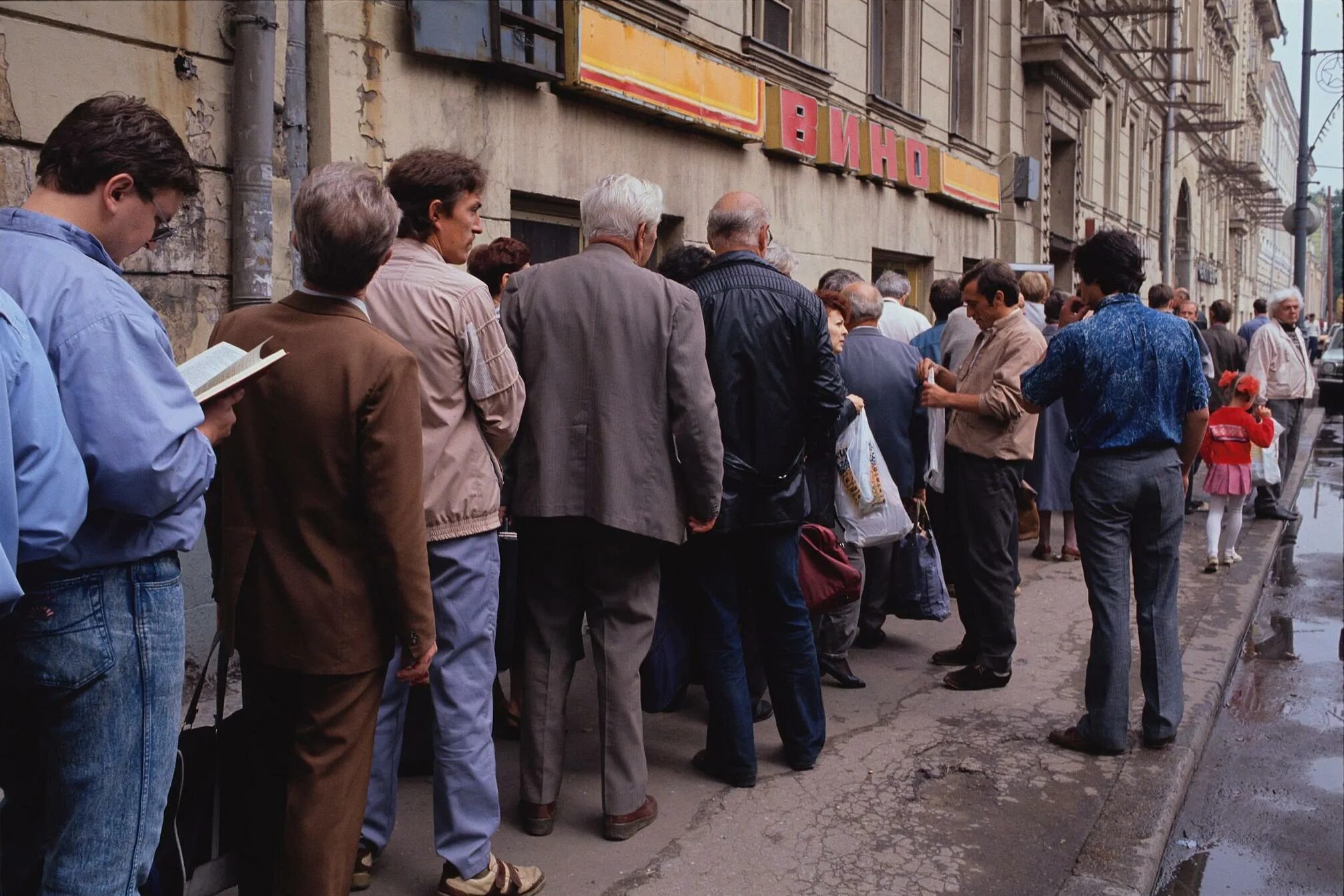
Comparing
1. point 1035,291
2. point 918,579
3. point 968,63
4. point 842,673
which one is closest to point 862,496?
point 918,579

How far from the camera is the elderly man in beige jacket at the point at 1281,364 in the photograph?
34.2ft

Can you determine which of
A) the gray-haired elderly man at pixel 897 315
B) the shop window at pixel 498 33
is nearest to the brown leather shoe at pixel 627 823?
the gray-haired elderly man at pixel 897 315

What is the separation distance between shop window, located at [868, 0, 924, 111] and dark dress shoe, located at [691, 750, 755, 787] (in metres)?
10.6

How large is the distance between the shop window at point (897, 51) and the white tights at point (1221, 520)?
6567mm

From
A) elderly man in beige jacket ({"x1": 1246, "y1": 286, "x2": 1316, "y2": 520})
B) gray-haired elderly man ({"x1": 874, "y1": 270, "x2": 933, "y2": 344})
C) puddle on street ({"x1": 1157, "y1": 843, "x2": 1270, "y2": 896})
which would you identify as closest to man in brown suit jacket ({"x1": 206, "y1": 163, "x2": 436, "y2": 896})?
puddle on street ({"x1": 1157, "y1": 843, "x2": 1270, "y2": 896})

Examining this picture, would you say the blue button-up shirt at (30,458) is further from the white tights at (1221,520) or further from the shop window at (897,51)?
the shop window at (897,51)

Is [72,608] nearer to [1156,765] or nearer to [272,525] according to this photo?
[272,525]

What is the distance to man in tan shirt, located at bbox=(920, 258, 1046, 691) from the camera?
5.51m

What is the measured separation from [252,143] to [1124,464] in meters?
4.11

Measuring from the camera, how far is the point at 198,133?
557 centimetres

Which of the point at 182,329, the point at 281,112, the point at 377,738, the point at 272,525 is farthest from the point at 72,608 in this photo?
the point at 281,112

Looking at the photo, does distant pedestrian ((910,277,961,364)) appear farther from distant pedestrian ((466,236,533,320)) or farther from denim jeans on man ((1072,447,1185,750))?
distant pedestrian ((466,236,533,320))

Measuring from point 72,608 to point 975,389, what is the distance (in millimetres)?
4372

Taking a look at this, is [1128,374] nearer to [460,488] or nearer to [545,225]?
[460,488]
